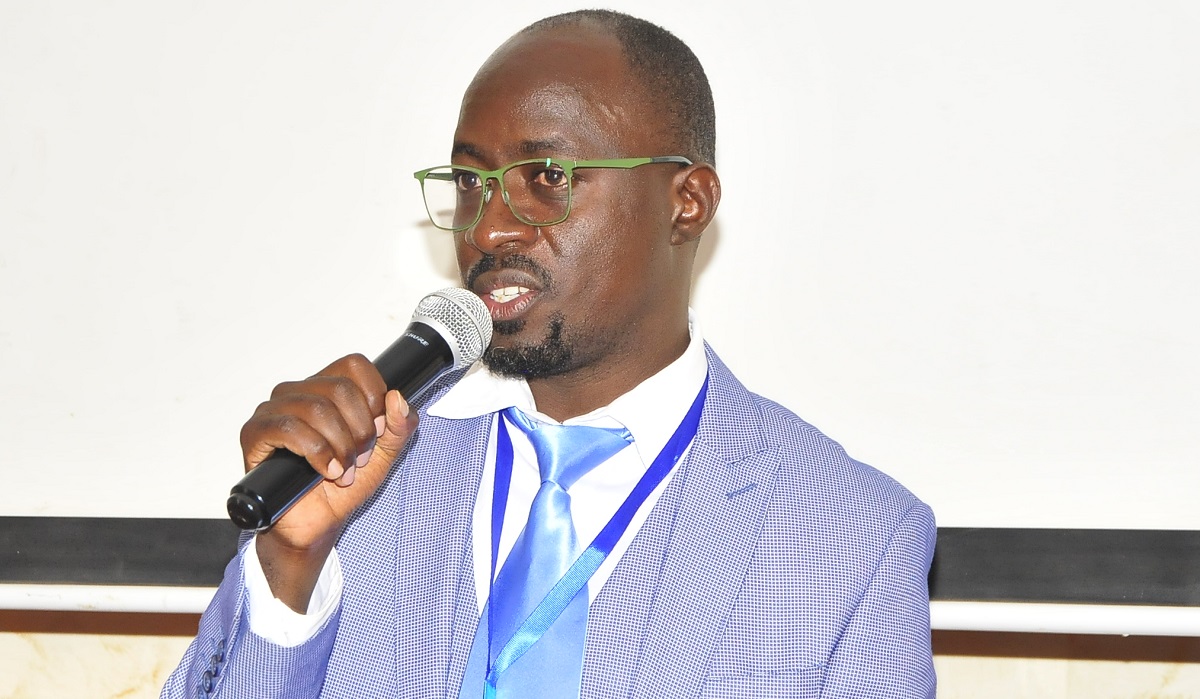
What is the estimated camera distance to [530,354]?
1732 millimetres

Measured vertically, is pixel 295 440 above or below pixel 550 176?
below

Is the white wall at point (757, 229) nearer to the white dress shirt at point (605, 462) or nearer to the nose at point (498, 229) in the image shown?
the white dress shirt at point (605, 462)

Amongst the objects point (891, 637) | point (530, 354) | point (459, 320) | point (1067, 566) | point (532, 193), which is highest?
point (532, 193)

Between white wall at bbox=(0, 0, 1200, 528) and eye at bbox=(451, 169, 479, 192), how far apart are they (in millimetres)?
612

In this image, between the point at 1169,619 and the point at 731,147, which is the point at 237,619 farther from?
the point at 1169,619

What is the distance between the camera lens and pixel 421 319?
1461 millimetres

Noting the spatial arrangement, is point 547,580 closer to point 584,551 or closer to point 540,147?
point 584,551

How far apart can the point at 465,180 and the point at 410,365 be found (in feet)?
1.61

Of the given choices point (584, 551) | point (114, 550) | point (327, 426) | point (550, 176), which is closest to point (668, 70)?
point (550, 176)

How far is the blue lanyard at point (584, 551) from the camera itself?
5.24ft

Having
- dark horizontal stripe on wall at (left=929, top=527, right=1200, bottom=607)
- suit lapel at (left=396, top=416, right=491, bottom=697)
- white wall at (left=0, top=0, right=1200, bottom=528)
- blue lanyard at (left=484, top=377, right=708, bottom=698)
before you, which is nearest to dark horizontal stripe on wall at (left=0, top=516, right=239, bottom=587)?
white wall at (left=0, top=0, right=1200, bottom=528)

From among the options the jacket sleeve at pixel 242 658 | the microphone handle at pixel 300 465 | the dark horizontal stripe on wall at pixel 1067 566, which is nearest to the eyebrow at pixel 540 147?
the microphone handle at pixel 300 465

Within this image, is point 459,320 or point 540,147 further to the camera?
point 540,147

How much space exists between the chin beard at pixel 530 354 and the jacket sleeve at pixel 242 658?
0.41 m
